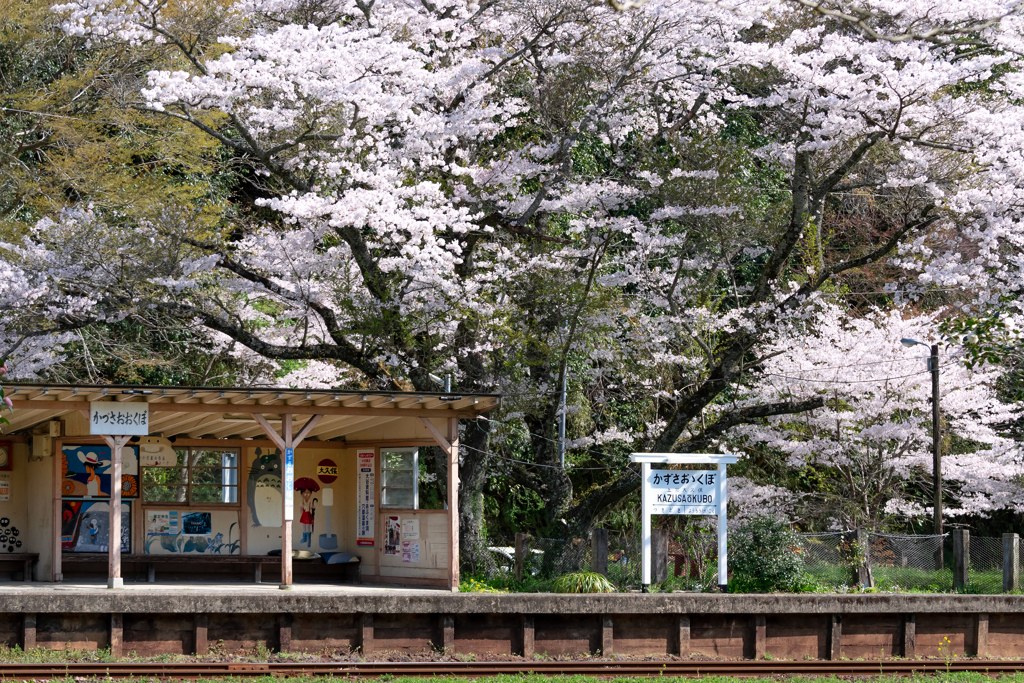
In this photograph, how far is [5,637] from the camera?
12211 mm

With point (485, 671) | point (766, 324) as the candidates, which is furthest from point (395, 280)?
point (485, 671)

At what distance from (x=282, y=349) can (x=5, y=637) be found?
814 centimetres

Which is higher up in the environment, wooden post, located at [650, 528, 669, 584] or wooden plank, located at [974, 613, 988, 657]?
wooden post, located at [650, 528, 669, 584]

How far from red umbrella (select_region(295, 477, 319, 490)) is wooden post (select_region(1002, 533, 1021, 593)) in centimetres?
1093

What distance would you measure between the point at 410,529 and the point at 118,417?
4491 mm

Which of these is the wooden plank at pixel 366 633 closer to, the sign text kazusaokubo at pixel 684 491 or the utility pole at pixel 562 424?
the sign text kazusaokubo at pixel 684 491

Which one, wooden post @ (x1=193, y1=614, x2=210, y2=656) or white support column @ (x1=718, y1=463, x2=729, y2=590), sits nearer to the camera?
wooden post @ (x1=193, y1=614, x2=210, y2=656)

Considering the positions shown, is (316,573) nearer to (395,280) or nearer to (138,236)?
(395,280)

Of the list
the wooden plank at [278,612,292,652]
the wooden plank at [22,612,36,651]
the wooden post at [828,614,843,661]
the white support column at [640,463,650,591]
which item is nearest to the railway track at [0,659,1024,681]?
the wooden post at [828,614,843,661]

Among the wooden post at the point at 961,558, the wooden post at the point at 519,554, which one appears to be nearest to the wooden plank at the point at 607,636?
the wooden post at the point at 519,554

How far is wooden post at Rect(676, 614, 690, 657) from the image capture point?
13594 mm

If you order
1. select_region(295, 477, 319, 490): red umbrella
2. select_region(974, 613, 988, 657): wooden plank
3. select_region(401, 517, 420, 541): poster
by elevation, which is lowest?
select_region(974, 613, 988, 657): wooden plank

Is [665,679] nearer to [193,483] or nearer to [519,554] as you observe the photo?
[519,554]

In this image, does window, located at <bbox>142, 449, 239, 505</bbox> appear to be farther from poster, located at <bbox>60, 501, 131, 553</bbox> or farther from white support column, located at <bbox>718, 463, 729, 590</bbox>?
white support column, located at <bbox>718, 463, 729, 590</bbox>
